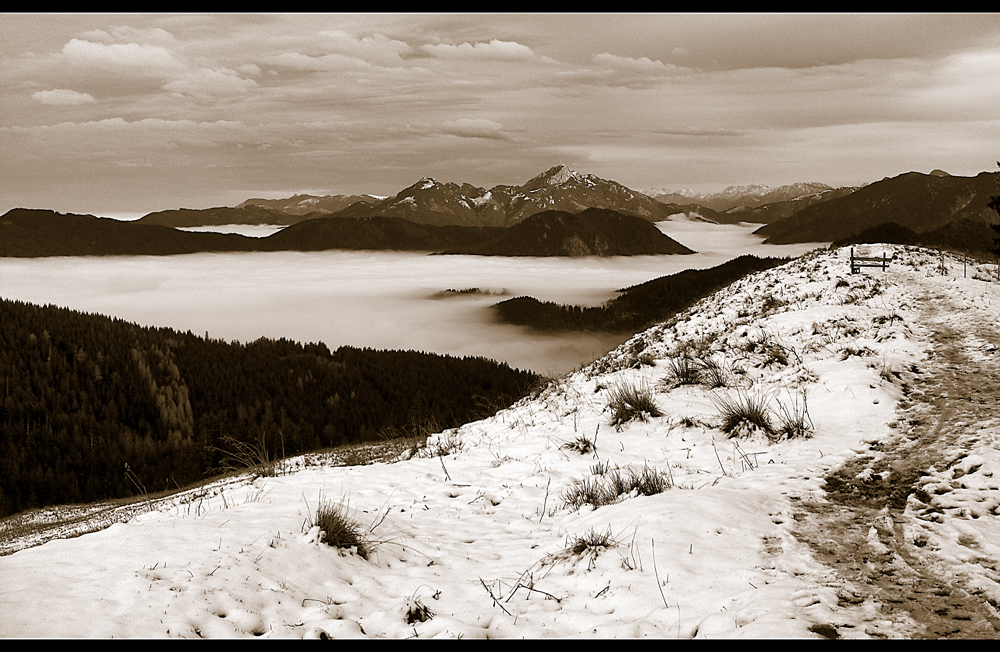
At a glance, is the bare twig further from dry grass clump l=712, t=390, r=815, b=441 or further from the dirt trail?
dry grass clump l=712, t=390, r=815, b=441

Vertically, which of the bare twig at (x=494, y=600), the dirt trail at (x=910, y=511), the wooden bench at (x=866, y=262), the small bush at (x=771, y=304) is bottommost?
the bare twig at (x=494, y=600)

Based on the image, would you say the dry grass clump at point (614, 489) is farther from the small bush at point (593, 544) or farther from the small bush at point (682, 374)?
the small bush at point (682, 374)

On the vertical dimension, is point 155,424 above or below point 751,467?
below

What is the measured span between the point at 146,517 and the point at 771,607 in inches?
303

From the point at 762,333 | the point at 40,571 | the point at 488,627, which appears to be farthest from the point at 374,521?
the point at 762,333

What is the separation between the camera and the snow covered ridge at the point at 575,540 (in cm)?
408

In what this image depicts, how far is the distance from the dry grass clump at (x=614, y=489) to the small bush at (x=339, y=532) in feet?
8.42

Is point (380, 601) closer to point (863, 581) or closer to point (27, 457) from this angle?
point (863, 581)

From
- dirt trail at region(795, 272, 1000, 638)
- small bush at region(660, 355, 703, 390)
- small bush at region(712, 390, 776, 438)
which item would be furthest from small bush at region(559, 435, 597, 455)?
dirt trail at region(795, 272, 1000, 638)

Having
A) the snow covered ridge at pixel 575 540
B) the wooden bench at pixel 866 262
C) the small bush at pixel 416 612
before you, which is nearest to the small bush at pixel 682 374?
the snow covered ridge at pixel 575 540

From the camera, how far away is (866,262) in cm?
2281

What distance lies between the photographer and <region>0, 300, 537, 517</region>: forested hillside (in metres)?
95.6

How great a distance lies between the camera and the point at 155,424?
118312mm

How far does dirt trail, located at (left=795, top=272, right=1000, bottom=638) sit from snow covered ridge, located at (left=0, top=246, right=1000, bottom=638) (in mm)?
48
